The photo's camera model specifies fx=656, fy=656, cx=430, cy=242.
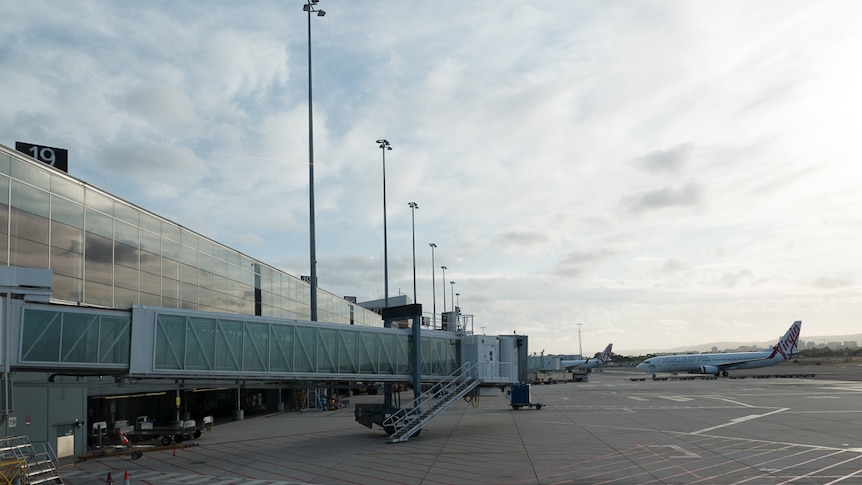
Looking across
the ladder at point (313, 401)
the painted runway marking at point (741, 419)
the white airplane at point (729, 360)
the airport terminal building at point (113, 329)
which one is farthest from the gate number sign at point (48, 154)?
the white airplane at point (729, 360)

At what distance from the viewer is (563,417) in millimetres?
50594

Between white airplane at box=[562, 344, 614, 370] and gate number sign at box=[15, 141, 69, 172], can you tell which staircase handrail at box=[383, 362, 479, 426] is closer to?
gate number sign at box=[15, 141, 69, 172]

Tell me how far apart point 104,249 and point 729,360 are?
400 ft

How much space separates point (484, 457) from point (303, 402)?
43.8 meters

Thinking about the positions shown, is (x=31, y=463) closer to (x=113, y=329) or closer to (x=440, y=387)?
(x=113, y=329)

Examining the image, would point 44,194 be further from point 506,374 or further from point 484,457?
point 506,374

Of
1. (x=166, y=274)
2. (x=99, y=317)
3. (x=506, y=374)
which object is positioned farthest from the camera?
(x=166, y=274)

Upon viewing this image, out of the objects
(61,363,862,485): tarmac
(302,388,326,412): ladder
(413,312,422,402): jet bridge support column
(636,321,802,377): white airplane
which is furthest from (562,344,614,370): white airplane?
(413,312,422,402): jet bridge support column

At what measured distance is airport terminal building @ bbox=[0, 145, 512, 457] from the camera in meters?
24.9

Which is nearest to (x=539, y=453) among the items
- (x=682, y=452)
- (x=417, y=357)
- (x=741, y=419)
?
(x=682, y=452)

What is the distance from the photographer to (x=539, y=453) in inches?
1244

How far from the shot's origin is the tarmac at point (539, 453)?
2598 centimetres

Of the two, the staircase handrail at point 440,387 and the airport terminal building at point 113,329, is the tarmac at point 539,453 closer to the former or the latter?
the staircase handrail at point 440,387

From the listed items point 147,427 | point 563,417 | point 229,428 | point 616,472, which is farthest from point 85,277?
point 563,417
